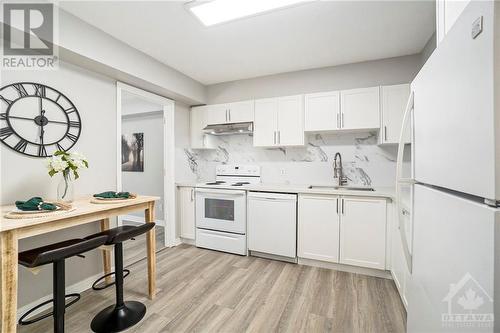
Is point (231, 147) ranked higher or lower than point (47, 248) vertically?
higher

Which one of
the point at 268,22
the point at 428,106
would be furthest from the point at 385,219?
the point at 268,22

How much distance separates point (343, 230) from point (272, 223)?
33.2 inches

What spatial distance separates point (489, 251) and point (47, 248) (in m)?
2.17

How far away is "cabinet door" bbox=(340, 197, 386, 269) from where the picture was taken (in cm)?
242

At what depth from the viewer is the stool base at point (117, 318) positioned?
1.66 meters

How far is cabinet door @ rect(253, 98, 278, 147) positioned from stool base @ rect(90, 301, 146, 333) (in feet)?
7.69

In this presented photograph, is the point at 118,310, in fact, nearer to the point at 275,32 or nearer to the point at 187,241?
the point at 187,241

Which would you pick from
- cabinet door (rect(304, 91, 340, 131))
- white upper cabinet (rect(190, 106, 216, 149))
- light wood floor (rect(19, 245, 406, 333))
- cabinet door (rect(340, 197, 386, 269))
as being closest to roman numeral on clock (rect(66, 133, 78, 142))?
light wood floor (rect(19, 245, 406, 333))

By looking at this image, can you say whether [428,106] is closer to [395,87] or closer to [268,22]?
[268,22]

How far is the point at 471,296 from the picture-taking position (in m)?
0.60

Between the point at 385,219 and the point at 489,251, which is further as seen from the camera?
the point at 385,219

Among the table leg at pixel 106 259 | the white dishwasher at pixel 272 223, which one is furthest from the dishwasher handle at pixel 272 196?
Result: the table leg at pixel 106 259

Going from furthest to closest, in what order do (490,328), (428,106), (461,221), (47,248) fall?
(47,248) < (428,106) < (461,221) < (490,328)

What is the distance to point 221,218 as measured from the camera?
320 cm
